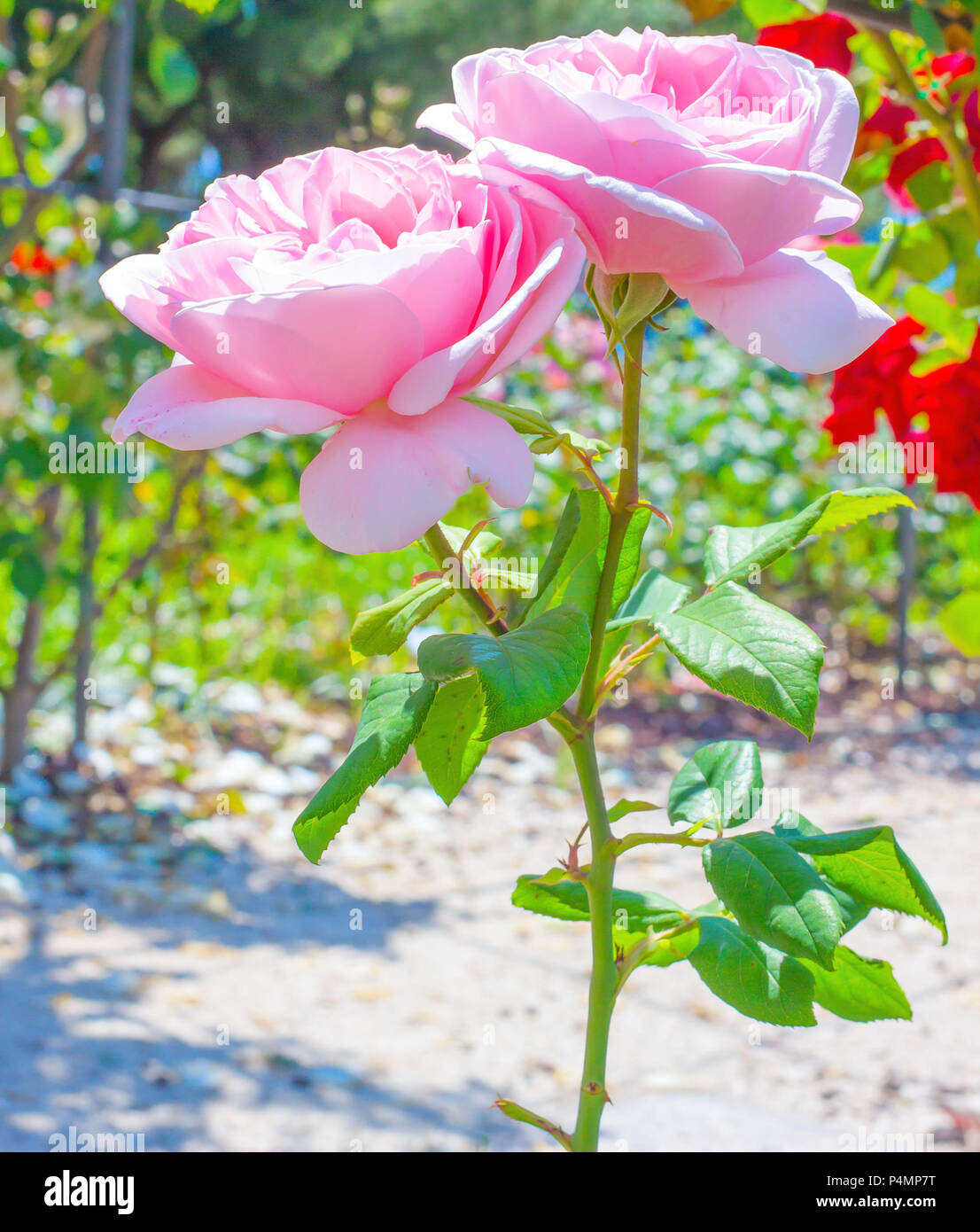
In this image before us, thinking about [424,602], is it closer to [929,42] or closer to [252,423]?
[252,423]

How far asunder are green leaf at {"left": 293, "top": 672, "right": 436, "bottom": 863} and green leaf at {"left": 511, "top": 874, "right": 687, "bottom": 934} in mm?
136

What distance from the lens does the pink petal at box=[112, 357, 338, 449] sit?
33cm

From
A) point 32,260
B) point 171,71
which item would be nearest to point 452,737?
point 171,71

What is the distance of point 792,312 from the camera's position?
1.18ft

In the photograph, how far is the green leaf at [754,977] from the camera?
428 millimetres

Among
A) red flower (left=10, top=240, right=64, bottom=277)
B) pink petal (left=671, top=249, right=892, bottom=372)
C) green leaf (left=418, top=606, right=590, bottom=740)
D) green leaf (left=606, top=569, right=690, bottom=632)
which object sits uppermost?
red flower (left=10, top=240, right=64, bottom=277)

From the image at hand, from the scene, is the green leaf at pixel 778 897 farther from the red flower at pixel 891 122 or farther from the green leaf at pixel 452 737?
the red flower at pixel 891 122

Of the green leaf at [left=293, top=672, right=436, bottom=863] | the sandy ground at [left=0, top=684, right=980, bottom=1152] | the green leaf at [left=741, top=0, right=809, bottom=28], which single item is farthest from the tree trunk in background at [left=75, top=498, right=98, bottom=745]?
the green leaf at [left=293, top=672, right=436, bottom=863]

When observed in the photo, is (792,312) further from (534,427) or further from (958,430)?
(958,430)

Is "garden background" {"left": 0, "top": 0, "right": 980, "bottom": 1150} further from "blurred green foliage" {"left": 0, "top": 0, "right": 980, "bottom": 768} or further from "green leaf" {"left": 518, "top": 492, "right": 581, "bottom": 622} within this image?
"green leaf" {"left": 518, "top": 492, "right": 581, "bottom": 622}

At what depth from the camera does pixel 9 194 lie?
2.75 meters

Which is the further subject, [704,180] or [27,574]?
[27,574]

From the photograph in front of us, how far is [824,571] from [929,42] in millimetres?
4069

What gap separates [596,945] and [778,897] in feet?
0.24
